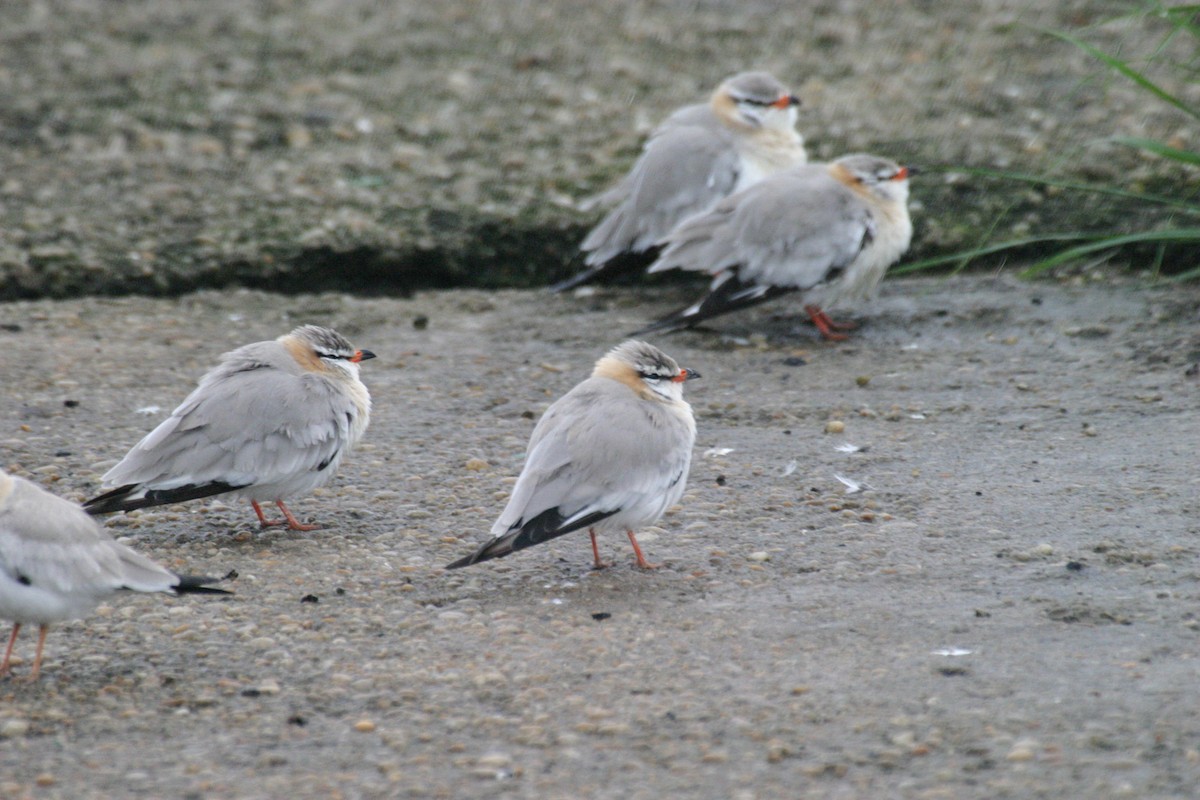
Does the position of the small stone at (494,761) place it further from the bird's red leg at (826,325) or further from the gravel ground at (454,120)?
the gravel ground at (454,120)

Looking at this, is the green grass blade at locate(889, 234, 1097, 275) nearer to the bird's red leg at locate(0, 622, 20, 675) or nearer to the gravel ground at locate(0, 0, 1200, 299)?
the gravel ground at locate(0, 0, 1200, 299)

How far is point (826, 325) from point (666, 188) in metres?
1.17

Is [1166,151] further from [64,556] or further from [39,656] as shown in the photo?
[39,656]

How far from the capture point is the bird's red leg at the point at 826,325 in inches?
281

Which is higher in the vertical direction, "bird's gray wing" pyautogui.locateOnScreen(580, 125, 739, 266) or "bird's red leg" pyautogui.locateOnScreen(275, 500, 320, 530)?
"bird's gray wing" pyautogui.locateOnScreen(580, 125, 739, 266)

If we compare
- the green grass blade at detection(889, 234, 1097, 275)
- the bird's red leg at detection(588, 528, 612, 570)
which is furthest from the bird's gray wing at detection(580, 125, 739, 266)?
the bird's red leg at detection(588, 528, 612, 570)

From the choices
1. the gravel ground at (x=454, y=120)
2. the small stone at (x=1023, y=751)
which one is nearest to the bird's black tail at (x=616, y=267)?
the gravel ground at (x=454, y=120)

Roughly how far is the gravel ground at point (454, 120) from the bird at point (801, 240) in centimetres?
49

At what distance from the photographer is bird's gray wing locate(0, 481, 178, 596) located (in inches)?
153

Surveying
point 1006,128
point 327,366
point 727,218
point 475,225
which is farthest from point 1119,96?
point 327,366

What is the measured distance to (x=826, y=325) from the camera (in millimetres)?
7289

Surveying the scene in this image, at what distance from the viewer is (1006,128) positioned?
8680mm

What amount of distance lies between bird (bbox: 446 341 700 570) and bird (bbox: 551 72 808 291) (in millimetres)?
2540

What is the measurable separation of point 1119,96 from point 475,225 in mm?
4248
